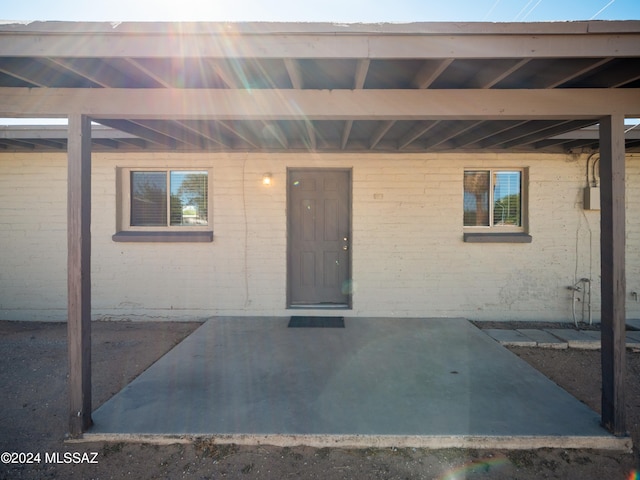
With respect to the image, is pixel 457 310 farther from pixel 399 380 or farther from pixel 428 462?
pixel 428 462

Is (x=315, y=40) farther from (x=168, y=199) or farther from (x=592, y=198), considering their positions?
(x=592, y=198)

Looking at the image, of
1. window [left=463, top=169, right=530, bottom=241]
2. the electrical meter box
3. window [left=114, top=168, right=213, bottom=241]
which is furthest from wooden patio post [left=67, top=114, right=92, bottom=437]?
the electrical meter box

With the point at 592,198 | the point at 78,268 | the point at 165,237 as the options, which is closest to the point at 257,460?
the point at 78,268

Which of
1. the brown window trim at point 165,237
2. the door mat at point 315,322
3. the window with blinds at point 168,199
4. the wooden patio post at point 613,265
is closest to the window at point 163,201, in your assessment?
the window with blinds at point 168,199

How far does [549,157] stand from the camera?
18.5ft

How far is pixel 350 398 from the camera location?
124 inches

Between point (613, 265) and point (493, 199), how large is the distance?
132 inches

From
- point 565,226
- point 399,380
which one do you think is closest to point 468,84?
point 399,380

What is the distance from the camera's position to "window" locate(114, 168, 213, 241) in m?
5.84

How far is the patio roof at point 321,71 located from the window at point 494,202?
296 cm

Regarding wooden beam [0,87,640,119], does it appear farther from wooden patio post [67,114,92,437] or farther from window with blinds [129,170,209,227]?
window with blinds [129,170,209,227]

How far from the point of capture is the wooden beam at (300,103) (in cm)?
276

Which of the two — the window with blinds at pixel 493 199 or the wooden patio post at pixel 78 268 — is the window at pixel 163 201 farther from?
the window with blinds at pixel 493 199

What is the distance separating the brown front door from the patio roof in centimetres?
293
